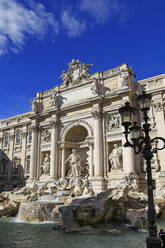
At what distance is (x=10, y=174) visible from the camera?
93.2 ft

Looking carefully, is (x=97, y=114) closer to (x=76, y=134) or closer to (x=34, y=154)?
(x=76, y=134)

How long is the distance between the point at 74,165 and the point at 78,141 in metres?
3.25

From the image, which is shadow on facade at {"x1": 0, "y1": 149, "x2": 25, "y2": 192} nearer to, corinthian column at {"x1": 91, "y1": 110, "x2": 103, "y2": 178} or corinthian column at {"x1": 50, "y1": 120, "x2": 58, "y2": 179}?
corinthian column at {"x1": 50, "y1": 120, "x2": 58, "y2": 179}

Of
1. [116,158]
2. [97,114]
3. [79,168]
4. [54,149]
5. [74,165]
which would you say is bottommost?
[79,168]

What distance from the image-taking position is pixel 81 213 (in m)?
11.9

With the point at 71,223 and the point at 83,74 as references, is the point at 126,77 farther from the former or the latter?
the point at 71,223

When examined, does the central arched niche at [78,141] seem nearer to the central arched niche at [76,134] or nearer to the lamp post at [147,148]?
the central arched niche at [76,134]

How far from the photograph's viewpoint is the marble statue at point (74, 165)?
21719 mm

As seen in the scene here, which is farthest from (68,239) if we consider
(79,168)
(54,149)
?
(54,149)

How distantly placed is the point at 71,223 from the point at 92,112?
473 inches

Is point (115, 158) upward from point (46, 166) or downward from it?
upward

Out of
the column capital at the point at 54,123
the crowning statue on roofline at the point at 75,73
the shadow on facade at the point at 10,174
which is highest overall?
the crowning statue on roofline at the point at 75,73

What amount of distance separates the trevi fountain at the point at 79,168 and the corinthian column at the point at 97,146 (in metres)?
0.09

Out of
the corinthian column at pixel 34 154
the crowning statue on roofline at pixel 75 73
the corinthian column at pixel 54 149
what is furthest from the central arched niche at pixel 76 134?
the crowning statue on roofline at pixel 75 73
